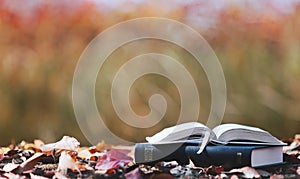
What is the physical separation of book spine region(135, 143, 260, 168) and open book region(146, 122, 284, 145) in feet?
0.08

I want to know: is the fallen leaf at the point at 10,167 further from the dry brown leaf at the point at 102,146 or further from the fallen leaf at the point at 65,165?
the dry brown leaf at the point at 102,146

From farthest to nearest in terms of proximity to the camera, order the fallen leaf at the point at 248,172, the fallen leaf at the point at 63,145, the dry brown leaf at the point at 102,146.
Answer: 1. the dry brown leaf at the point at 102,146
2. the fallen leaf at the point at 63,145
3. the fallen leaf at the point at 248,172

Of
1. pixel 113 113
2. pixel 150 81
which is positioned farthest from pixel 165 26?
pixel 113 113

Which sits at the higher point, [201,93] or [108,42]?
[108,42]

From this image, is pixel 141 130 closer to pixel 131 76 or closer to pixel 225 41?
pixel 131 76

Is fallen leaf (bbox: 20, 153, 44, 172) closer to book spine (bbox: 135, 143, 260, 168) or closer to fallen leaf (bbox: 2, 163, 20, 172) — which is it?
fallen leaf (bbox: 2, 163, 20, 172)

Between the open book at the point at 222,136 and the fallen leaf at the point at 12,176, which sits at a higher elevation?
the open book at the point at 222,136

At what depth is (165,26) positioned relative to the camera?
181 cm

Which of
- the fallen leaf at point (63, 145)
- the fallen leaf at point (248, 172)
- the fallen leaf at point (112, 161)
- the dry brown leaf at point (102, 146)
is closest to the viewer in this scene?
the fallen leaf at point (248, 172)

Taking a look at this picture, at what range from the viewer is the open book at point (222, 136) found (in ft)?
3.93

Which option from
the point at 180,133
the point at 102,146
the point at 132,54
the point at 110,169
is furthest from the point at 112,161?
the point at 132,54

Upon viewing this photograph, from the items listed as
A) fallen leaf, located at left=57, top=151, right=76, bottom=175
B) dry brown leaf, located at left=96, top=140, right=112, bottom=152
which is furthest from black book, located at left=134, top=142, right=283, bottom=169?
dry brown leaf, located at left=96, top=140, right=112, bottom=152

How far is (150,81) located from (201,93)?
0.71 ft

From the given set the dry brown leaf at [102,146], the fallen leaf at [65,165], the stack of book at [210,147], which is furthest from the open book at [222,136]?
the dry brown leaf at [102,146]
